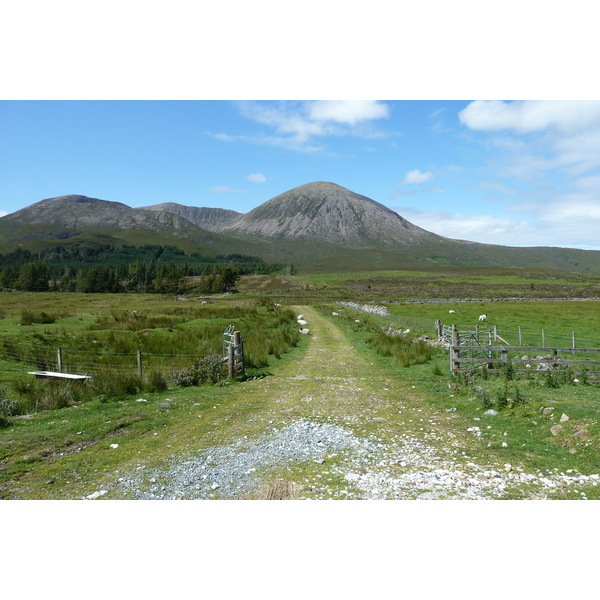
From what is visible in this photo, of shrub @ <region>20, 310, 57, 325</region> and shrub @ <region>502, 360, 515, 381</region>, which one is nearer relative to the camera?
shrub @ <region>502, 360, 515, 381</region>

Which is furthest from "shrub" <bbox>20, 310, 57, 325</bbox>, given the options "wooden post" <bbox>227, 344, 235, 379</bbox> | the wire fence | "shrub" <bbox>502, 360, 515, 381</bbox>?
"shrub" <bbox>502, 360, 515, 381</bbox>

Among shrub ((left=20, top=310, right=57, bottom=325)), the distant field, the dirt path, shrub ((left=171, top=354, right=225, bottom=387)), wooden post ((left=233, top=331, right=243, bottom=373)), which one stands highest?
the distant field

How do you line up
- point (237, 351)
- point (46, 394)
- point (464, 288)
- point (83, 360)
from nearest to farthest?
point (46, 394)
point (237, 351)
point (83, 360)
point (464, 288)

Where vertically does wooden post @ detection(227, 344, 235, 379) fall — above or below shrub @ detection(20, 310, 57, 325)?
below

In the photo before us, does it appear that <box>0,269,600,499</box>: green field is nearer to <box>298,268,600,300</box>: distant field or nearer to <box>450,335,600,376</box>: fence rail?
<box>450,335,600,376</box>: fence rail

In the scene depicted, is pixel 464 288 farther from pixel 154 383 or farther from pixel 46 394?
pixel 46 394

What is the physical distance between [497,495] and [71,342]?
20430mm

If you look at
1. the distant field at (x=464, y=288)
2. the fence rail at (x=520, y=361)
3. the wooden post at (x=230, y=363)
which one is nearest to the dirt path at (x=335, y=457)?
the wooden post at (x=230, y=363)

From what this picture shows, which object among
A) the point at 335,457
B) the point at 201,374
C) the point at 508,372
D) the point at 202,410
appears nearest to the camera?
the point at 335,457

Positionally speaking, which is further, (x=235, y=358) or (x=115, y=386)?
(x=235, y=358)

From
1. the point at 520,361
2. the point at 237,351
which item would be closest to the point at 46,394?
the point at 237,351

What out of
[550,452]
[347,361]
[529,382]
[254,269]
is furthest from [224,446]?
[254,269]

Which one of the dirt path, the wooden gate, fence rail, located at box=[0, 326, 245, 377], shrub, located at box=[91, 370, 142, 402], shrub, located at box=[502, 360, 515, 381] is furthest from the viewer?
fence rail, located at box=[0, 326, 245, 377]

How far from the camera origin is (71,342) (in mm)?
19906
